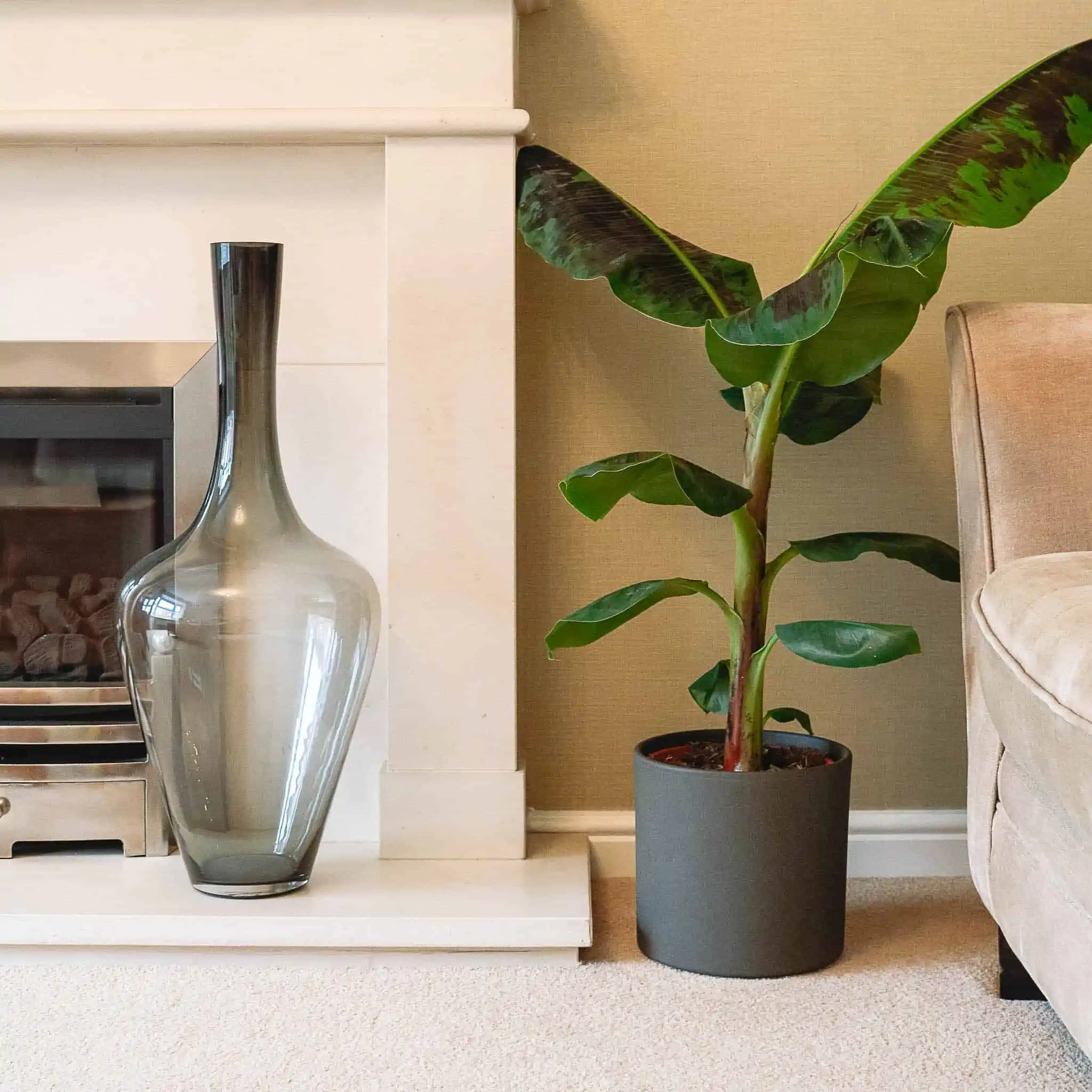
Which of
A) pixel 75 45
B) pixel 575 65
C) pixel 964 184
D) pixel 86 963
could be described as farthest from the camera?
pixel 575 65

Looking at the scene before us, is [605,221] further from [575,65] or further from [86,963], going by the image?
[86,963]

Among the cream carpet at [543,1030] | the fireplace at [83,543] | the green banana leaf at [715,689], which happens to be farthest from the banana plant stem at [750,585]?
the fireplace at [83,543]

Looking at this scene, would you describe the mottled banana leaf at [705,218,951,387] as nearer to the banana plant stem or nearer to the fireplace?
the banana plant stem

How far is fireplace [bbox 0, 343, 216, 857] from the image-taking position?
66.9 inches

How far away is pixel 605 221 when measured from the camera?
1476 millimetres

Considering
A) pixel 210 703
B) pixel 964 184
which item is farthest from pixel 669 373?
pixel 210 703

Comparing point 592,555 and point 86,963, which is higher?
point 592,555

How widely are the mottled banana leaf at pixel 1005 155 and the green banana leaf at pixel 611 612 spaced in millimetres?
420

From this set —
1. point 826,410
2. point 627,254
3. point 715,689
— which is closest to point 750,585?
point 715,689

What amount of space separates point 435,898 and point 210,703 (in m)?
0.37

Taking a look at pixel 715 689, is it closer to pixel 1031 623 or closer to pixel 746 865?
pixel 746 865

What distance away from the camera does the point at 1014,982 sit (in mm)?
1341

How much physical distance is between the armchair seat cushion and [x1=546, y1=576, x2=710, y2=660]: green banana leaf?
14.1 inches

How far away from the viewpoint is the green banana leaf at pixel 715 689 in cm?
149
